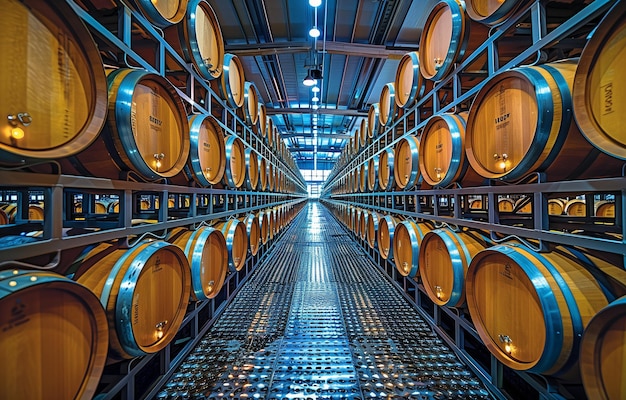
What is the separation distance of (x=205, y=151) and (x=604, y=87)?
2656 mm

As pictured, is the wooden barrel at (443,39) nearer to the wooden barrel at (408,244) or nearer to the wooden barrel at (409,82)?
the wooden barrel at (409,82)

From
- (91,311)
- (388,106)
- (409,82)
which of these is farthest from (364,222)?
(91,311)

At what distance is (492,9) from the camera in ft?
6.24

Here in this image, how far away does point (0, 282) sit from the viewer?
93 centimetres

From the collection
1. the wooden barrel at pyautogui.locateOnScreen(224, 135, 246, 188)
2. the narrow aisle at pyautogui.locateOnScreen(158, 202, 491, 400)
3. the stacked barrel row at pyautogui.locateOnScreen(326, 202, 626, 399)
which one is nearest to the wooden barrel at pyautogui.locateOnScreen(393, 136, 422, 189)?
the stacked barrel row at pyautogui.locateOnScreen(326, 202, 626, 399)

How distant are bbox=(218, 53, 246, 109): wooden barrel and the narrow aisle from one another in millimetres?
2538

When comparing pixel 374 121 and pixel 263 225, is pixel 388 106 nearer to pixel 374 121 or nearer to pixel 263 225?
pixel 374 121

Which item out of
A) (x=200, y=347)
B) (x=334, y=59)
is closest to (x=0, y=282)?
(x=200, y=347)

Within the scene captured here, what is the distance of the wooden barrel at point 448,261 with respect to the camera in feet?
6.96

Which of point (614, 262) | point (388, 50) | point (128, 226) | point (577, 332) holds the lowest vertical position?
point (577, 332)

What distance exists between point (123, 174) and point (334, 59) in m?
7.59

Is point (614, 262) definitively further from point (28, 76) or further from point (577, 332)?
point (28, 76)

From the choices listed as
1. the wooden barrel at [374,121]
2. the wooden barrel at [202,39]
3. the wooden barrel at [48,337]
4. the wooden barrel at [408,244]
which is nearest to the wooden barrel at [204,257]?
the wooden barrel at [48,337]

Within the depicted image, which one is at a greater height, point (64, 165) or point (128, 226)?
point (64, 165)
